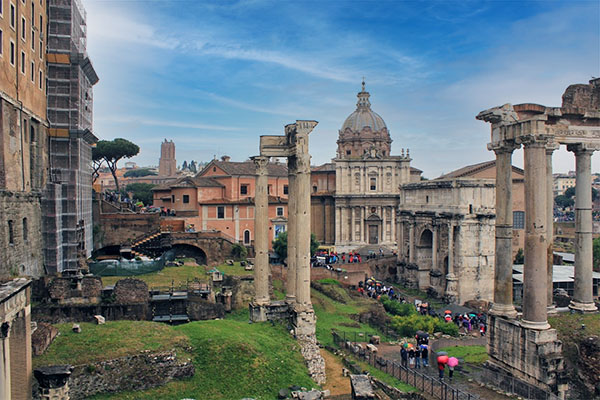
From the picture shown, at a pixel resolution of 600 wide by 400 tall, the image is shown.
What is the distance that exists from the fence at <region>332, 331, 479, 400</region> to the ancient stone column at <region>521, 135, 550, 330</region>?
120 inches

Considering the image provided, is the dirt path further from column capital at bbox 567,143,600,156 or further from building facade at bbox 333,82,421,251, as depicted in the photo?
building facade at bbox 333,82,421,251

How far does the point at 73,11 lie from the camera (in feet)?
93.0

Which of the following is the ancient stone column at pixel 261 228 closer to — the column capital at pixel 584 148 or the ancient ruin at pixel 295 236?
the ancient ruin at pixel 295 236

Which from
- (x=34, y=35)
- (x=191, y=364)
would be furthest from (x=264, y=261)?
(x=34, y=35)

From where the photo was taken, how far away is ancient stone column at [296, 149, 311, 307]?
19.4m

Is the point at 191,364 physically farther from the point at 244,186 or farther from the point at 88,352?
the point at 244,186

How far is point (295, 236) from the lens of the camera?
1983 centimetres

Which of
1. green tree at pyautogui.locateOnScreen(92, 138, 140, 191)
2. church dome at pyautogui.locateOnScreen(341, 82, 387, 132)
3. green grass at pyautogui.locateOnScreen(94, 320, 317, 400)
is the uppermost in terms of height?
church dome at pyautogui.locateOnScreen(341, 82, 387, 132)

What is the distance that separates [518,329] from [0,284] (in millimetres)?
14221

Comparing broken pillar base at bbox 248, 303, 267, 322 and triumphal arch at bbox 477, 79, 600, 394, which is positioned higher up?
triumphal arch at bbox 477, 79, 600, 394

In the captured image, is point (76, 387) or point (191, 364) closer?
point (76, 387)

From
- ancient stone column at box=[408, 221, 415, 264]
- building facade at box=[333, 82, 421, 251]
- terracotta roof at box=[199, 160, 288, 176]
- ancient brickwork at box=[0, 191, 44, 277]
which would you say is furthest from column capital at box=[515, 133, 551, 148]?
building facade at box=[333, 82, 421, 251]

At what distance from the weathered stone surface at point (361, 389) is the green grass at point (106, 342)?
502cm

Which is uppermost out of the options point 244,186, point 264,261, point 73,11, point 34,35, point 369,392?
point 73,11
